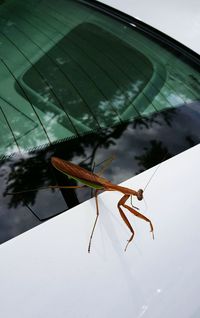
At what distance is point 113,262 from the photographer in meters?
1.16

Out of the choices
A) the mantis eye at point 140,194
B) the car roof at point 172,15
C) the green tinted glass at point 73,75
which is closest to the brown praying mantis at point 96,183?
the mantis eye at point 140,194

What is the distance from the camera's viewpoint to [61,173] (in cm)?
130

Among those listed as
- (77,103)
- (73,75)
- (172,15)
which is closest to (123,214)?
(77,103)

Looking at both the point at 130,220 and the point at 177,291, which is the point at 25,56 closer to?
the point at 130,220

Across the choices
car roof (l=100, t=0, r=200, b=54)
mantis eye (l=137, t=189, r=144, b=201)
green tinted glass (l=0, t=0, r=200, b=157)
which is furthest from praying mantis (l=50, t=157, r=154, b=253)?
car roof (l=100, t=0, r=200, b=54)

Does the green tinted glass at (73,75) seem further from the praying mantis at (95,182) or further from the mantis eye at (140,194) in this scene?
the mantis eye at (140,194)

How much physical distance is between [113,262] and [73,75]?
2.83 feet

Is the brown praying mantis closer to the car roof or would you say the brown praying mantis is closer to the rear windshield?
the rear windshield

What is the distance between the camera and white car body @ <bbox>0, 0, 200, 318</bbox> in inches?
41.1

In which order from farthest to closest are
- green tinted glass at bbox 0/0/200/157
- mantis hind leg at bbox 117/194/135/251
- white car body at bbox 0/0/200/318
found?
green tinted glass at bbox 0/0/200/157 < mantis hind leg at bbox 117/194/135/251 < white car body at bbox 0/0/200/318

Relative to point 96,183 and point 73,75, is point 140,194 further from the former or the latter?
point 73,75

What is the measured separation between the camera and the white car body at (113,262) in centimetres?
104

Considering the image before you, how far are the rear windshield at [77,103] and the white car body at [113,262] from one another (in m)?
0.07

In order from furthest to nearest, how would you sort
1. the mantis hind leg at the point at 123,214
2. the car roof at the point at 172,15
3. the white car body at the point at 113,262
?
→ the car roof at the point at 172,15, the mantis hind leg at the point at 123,214, the white car body at the point at 113,262
